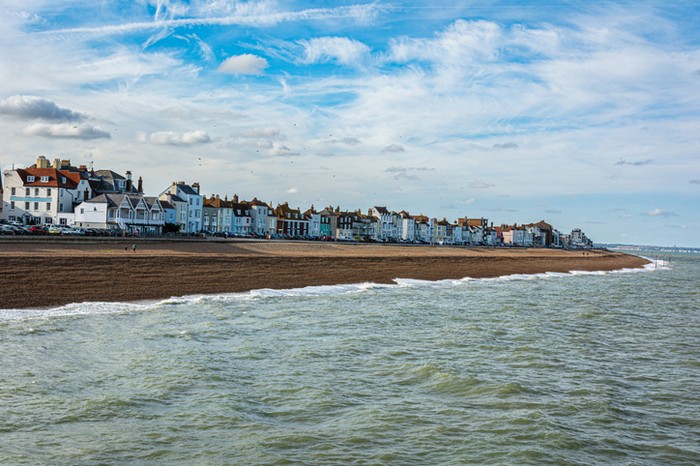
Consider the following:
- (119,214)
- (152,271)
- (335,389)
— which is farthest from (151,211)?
(335,389)

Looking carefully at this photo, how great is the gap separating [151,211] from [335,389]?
57.4 m

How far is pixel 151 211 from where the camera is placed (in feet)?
210

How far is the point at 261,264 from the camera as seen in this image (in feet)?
114

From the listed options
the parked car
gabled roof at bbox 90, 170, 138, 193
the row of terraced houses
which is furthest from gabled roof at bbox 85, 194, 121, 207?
the parked car

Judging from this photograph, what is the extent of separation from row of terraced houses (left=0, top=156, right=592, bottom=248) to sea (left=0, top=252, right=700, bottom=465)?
42333 mm

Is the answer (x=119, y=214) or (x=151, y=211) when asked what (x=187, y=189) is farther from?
(x=119, y=214)

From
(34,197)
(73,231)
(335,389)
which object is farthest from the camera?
(34,197)

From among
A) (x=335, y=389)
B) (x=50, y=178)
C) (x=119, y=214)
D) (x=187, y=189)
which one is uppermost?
(x=187, y=189)

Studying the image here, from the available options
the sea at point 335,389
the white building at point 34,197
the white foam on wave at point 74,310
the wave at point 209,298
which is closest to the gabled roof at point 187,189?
the white building at point 34,197

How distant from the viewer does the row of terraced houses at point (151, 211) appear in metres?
57.9

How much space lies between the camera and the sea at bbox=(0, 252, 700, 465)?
8297mm

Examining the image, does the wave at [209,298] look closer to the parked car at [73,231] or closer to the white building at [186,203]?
the parked car at [73,231]

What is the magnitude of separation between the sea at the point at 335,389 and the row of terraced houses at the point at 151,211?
139ft

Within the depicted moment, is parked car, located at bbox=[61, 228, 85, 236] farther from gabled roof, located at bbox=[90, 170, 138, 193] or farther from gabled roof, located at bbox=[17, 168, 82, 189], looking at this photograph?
gabled roof, located at bbox=[90, 170, 138, 193]
